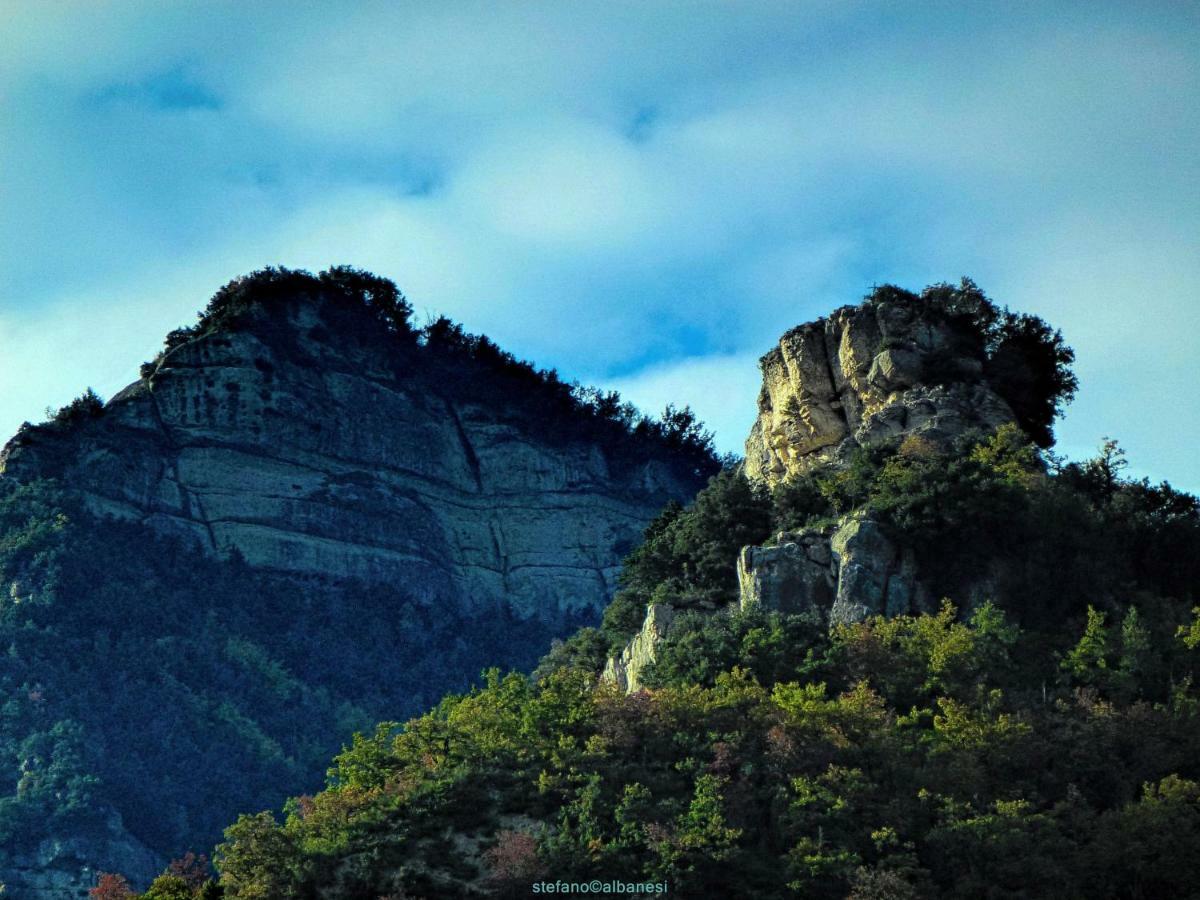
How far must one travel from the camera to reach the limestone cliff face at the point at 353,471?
109250 mm

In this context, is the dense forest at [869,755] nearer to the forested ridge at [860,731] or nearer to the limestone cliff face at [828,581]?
the forested ridge at [860,731]

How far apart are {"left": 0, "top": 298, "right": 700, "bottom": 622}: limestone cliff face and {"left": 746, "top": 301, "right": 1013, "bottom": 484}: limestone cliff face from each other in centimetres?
4624

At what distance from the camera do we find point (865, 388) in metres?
66.9

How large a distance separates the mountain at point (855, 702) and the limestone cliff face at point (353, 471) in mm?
44897

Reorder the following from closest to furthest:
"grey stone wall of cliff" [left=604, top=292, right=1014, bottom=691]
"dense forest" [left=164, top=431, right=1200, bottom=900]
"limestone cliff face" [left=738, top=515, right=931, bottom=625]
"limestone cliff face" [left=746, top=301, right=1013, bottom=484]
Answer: "dense forest" [left=164, top=431, right=1200, bottom=900]
"limestone cliff face" [left=738, top=515, right=931, bottom=625]
"grey stone wall of cliff" [left=604, top=292, right=1014, bottom=691]
"limestone cliff face" [left=746, top=301, right=1013, bottom=484]

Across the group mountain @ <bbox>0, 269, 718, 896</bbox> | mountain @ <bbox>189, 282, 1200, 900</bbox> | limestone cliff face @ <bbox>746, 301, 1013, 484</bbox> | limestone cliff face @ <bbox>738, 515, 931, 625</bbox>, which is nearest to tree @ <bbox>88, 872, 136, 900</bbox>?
mountain @ <bbox>0, 269, 718, 896</bbox>

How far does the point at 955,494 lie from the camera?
59.9 meters

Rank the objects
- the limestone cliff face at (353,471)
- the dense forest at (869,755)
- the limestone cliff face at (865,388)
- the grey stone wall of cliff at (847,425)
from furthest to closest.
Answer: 1. the limestone cliff face at (353,471)
2. the limestone cliff face at (865,388)
3. the grey stone wall of cliff at (847,425)
4. the dense forest at (869,755)

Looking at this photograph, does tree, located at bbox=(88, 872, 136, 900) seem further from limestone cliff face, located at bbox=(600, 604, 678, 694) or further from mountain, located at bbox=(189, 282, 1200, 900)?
limestone cliff face, located at bbox=(600, 604, 678, 694)

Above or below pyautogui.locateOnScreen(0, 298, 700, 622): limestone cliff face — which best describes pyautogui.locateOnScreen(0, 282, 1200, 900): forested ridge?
below

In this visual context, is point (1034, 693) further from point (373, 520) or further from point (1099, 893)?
point (373, 520)

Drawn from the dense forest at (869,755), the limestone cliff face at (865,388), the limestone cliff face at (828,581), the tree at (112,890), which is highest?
the limestone cliff face at (865,388)

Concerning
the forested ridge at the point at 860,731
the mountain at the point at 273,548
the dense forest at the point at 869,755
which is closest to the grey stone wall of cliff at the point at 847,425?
the forested ridge at the point at 860,731

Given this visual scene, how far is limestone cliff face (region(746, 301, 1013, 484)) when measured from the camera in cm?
6494
